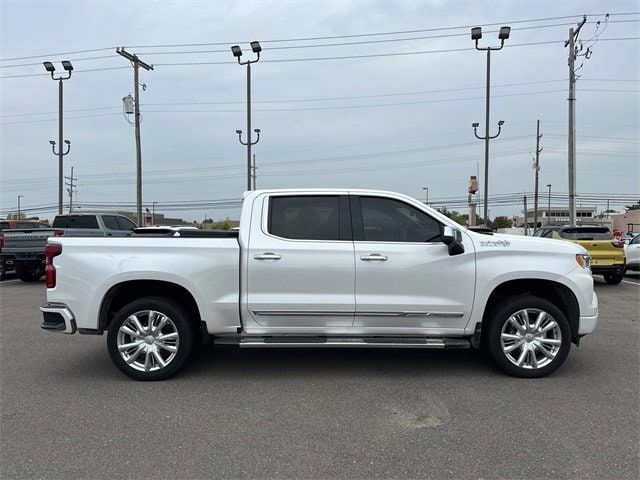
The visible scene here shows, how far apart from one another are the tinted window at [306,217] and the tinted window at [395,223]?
322 millimetres

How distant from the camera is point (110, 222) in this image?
17844 millimetres

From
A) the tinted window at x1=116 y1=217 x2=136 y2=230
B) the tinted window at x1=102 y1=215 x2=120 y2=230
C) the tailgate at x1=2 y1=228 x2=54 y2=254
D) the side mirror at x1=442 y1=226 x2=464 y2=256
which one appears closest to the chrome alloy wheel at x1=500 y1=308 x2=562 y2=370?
the side mirror at x1=442 y1=226 x2=464 y2=256

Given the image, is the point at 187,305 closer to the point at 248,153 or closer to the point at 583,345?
the point at 583,345

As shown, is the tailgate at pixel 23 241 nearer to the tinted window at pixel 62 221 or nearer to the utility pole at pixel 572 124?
the tinted window at pixel 62 221

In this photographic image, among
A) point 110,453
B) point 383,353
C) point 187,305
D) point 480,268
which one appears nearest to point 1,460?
point 110,453

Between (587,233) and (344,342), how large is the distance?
1087cm

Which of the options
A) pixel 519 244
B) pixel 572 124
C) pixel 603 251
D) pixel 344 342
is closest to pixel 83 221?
pixel 344 342

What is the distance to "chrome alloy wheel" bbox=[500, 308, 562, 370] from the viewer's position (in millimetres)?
5090

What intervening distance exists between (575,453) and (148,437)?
3.10 meters

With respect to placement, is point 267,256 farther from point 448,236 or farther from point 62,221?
point 62,221

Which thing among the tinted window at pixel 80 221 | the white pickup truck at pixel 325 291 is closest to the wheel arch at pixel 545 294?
the white pickup truck at pixel 325 291

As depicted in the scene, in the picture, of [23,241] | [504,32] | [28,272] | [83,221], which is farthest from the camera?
[504,32]

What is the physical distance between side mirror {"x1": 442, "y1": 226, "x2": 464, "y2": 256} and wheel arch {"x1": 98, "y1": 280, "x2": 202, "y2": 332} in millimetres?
2585

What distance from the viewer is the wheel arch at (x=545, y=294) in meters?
5.23
